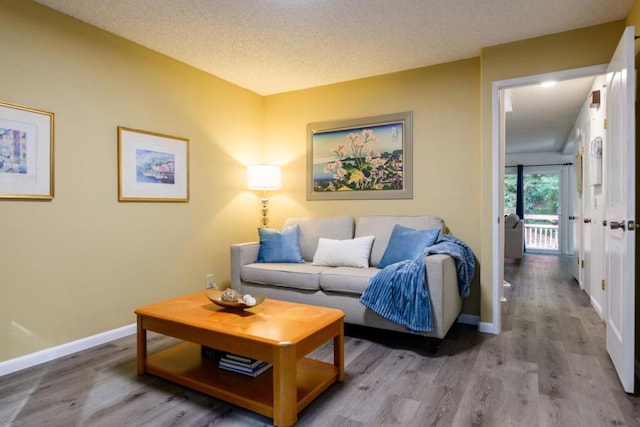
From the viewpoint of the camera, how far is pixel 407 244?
10.1 feet

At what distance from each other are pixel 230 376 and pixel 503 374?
161 centimetres

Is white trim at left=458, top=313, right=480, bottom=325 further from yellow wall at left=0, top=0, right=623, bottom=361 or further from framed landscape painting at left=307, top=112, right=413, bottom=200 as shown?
framed landscape painting at left=307, top=112, right=413, bottom=200

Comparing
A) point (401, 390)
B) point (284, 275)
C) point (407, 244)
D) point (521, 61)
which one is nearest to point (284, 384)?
point (401, 390)

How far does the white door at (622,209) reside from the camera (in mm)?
1970

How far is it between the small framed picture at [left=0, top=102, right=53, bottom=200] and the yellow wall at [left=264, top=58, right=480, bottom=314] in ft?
7.89

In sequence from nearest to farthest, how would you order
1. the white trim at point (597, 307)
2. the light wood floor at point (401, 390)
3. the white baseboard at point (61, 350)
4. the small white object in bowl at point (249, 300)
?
the light wood floor at point (401, 390), the small white object in bowl at point (249, 300), the white baseboard at point (61, 350), the white trim at point (597, 307)

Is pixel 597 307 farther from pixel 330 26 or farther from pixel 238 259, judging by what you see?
pixel 330 26

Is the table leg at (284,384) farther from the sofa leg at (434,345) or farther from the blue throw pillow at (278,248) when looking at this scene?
the blue throw pillow at (278,248)

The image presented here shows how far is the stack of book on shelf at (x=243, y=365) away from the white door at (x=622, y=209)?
1.93 metres

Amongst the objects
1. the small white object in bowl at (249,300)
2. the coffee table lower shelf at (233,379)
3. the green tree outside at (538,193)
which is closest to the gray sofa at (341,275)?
the coffee table lower shelf at (233,379)

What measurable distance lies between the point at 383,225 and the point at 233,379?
1972 millimetres

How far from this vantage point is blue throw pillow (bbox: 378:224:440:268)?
9.90ft

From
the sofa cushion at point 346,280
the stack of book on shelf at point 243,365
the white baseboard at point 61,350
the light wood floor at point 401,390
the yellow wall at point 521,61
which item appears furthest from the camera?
the sofa cushion at point 346,280

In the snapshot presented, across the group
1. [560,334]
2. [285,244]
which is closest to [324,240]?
[285,244]
